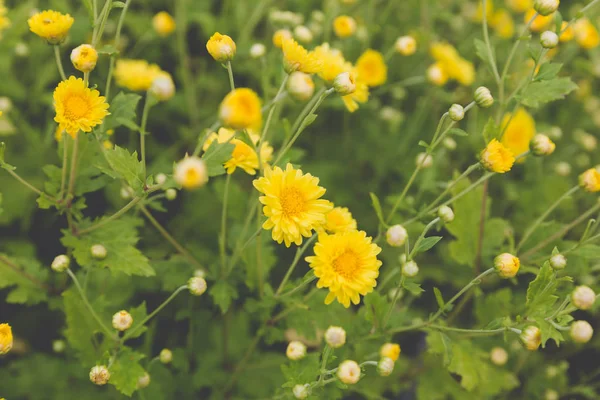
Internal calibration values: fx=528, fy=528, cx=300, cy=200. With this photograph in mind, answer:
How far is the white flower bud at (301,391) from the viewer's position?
1358 millimetres

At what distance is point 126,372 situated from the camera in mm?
1462

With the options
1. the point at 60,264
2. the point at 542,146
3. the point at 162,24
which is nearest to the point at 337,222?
the point at 542,146

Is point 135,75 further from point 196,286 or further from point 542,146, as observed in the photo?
point 542,146

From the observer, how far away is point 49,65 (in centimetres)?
236

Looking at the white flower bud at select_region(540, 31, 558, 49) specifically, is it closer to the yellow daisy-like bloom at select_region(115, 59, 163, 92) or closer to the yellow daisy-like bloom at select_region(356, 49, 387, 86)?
the yellow daisy-like bloom at select_region(356, 49, 387, 86)

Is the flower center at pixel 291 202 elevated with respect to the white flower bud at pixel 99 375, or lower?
elevated

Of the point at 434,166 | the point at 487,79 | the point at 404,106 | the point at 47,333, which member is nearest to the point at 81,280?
the point at 47,333

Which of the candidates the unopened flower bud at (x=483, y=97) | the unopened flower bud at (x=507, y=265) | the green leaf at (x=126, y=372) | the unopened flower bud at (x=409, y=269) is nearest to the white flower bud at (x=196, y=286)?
the green leaf at (x=126, y=372)

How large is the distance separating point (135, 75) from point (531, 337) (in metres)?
1.86

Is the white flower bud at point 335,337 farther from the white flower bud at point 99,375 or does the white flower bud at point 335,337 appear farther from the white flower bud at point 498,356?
the white flower bud at point 498,356

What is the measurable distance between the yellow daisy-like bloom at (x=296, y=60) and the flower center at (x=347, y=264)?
0.49 metres

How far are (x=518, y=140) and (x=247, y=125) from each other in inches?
69.9

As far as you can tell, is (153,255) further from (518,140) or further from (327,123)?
(518,140)

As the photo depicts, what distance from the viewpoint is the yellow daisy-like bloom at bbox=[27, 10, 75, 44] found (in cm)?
137
